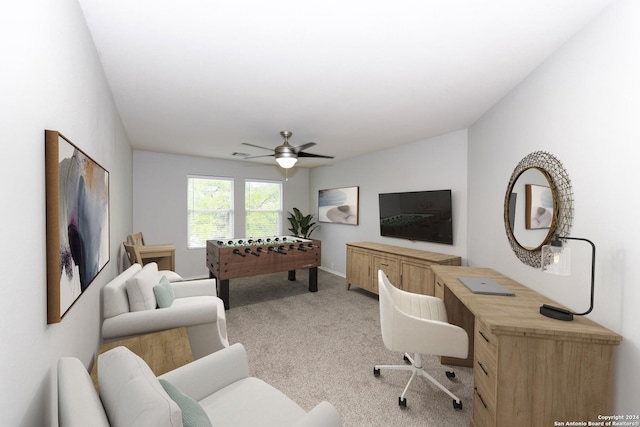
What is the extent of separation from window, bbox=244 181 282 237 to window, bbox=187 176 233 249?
407mm

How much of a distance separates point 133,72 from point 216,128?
58.8 inches

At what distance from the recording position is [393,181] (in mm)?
4949

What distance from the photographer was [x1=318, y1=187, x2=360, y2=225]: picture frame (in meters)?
5.84

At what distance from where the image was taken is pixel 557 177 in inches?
77.5

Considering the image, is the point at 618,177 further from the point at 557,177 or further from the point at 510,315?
the point at 510,315

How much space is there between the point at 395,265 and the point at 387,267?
7.0 inches

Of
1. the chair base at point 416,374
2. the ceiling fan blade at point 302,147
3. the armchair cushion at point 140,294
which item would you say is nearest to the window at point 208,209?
the ceiling fan blade at point 302,147

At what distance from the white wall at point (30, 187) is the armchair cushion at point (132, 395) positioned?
0.50 feet

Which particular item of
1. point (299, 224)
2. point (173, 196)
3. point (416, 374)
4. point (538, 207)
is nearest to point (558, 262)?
point (538, 207)

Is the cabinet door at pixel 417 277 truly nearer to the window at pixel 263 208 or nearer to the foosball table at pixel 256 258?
the foosball table at pixel 256 258

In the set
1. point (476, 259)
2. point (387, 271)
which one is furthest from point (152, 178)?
point (476, 259)

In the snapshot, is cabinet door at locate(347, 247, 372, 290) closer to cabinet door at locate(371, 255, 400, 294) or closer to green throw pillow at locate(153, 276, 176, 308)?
cabinet door at locate(371, 255, 400, 294)

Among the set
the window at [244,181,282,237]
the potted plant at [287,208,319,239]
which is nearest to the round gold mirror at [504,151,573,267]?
the potted plant at [287,208,319,239]

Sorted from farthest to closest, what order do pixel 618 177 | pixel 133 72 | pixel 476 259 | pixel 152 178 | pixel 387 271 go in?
pixel 152 178 < pixel 387 271 < pixel 476 259 < pixel 133 72 < pixel 618 177
